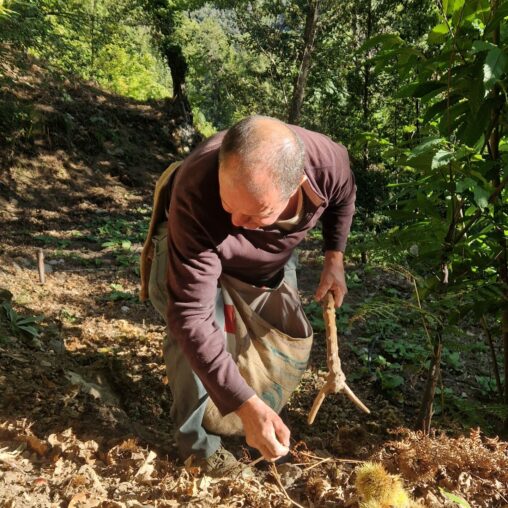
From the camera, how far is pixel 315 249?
909 cm

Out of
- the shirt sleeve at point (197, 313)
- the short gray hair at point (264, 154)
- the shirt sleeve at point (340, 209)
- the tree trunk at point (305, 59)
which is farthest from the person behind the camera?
the tree trunk at point (305, 59)

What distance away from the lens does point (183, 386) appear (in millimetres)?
2602

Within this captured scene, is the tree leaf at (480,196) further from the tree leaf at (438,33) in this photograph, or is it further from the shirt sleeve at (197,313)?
the shirt sleeve at (197,313)

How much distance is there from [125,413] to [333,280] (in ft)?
5.29

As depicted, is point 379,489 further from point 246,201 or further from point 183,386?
point 246,201

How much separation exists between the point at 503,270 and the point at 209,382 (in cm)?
159

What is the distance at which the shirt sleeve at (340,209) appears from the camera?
8.77 feet

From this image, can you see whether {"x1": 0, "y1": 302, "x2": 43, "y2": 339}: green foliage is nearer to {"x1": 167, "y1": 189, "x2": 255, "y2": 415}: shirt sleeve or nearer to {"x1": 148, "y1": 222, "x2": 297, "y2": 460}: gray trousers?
{"x1": 148, "y1": 222, "x2": 297, "y2": 460}: gray trousers

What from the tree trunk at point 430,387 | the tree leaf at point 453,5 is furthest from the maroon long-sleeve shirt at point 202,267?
the tree trunk at point 430,387

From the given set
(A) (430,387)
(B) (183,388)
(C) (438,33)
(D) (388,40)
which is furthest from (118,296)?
(C) (438,33)

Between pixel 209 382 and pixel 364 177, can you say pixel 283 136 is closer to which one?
pixel 209 382

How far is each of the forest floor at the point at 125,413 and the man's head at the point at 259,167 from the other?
0.85 m

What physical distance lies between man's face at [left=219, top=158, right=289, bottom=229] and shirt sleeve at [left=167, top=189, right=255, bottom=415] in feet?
0.71

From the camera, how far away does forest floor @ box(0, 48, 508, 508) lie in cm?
207
